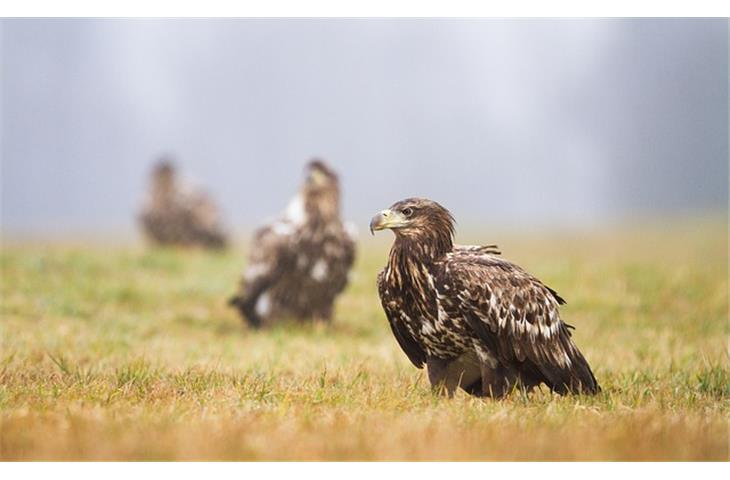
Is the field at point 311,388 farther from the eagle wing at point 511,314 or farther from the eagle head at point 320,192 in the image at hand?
the eagle head at point 320,192

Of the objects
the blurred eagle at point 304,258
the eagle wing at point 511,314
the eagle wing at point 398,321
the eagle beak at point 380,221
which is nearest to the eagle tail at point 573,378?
the eagle wing at point 511,314

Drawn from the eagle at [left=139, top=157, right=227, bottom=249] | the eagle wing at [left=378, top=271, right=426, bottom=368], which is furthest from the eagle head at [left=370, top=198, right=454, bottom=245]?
the eagle at [left=139, top=157, right=227, bottom=249]

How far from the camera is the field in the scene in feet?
18.3

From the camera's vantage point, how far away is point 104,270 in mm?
16484

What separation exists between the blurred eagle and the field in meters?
0.38

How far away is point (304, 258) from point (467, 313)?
19.9 ft

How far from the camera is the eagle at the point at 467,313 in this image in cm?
681

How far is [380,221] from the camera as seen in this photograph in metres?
6.93

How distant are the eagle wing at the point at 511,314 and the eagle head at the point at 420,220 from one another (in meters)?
0.21

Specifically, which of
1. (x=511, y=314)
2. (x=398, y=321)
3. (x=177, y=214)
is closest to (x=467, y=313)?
(x=511, y=314)

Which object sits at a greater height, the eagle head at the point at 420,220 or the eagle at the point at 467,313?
the eagle head at the point at 420,220

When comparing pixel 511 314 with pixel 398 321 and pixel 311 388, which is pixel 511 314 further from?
pixel 311 388

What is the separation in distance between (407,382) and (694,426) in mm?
2606

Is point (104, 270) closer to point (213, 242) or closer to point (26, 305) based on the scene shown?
point (26, 305)
